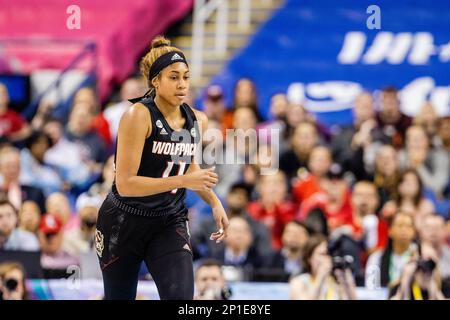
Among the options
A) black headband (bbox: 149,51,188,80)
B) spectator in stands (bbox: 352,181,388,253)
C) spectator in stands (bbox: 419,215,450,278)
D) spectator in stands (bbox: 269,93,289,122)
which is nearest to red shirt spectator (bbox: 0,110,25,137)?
spectator in stands (bbox: 269,93,289,122)

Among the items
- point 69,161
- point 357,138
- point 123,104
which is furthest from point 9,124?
point 357,138

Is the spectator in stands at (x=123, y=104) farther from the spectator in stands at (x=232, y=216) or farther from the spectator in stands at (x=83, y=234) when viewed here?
the spectator in stands at (x=232, y=216)

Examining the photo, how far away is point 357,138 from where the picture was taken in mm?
10266

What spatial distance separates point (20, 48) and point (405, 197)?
15.0ft

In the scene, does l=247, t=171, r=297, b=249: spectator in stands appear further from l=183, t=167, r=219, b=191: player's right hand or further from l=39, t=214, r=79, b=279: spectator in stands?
l=183, t=167, r=219, b=191: player's right hand

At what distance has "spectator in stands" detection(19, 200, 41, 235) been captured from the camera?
8.81m

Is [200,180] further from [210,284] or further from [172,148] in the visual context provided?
[210,284]

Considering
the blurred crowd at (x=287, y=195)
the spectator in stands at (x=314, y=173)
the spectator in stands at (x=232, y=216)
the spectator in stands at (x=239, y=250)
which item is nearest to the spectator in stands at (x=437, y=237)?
the blurred crowd at (x=287, y=195)

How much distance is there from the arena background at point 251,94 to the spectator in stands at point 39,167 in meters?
0.01

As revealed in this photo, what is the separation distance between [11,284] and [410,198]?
399 centimetres

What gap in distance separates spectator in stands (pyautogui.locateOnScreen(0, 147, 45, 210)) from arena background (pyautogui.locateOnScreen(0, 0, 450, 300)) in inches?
0.6

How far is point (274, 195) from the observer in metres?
9.62

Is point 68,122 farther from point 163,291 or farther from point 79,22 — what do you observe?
point 163,291

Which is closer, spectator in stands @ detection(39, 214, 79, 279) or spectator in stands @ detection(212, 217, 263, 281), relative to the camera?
spectator in stands @ detection(39, 214, 79, 279)
